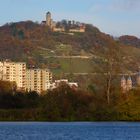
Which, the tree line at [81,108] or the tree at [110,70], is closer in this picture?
the tree line at [81,108]

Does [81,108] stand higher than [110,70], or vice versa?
[110,70]

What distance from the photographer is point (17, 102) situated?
8706cm

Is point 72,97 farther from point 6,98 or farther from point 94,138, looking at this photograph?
A: point 94,138

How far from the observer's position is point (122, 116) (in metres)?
77.4

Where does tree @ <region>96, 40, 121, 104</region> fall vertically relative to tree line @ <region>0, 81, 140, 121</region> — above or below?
above

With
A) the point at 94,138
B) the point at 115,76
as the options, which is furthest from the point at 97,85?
the point at 94,138

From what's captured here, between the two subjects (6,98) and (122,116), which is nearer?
(122,116)

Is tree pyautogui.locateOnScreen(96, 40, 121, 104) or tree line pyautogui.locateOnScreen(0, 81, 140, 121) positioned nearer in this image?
tree line pyautogui.locateOnScreen(0, 81, 140, 121)

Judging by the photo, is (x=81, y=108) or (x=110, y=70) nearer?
(x=110, y=70)

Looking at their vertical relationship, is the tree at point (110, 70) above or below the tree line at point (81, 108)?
above

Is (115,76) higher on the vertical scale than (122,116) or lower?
higher

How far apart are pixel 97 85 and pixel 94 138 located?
2968 cm

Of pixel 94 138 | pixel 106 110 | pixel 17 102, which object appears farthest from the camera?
pixel 17 102

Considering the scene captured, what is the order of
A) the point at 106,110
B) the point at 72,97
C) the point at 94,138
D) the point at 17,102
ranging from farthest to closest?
the point at 17,102
the point at 72,97
the point at 106,110
the point at 94,138
